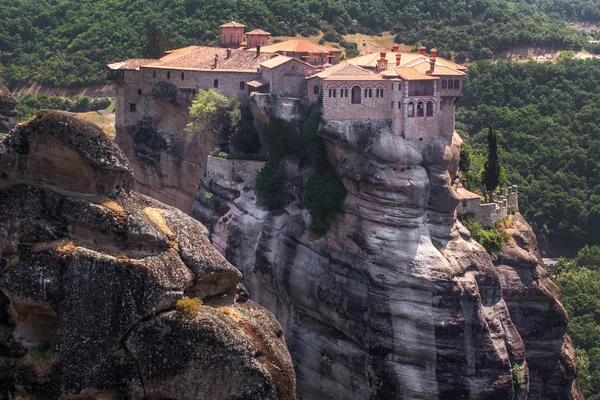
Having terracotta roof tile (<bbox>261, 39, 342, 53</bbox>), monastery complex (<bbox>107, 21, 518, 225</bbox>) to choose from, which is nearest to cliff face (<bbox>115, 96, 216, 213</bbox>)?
monastery complex (<bbox>107, 21, 518, 225</bbox>)

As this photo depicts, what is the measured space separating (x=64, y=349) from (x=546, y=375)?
4008 cm

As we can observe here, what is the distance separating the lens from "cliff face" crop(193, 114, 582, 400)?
162 feet

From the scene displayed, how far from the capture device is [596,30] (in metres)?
127

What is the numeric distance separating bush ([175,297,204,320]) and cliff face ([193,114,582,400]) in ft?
96.5

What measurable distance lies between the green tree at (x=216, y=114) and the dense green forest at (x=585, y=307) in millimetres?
24031

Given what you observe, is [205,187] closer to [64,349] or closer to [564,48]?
[64,349]

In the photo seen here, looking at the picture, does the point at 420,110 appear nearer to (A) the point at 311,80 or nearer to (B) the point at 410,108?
(B) the point at 410,108

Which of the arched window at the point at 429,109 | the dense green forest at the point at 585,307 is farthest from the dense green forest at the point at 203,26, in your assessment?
the arched window at the point at 429,109

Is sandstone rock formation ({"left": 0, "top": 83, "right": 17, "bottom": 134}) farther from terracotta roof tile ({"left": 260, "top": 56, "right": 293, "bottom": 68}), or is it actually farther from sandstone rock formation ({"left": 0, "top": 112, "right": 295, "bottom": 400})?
sandstone rock formation ({"left": 0, "top": 112, "right": 295, "bottom": 400})

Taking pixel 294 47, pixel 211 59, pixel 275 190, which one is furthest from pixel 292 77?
pixel 211 59

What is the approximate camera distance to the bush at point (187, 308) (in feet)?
67.6

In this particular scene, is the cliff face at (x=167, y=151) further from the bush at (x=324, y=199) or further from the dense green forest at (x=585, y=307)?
the dense green forest at (x=585, y=307)

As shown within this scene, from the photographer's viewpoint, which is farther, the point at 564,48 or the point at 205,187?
the point at 564,48

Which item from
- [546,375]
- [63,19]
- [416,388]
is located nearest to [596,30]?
[63,19]
